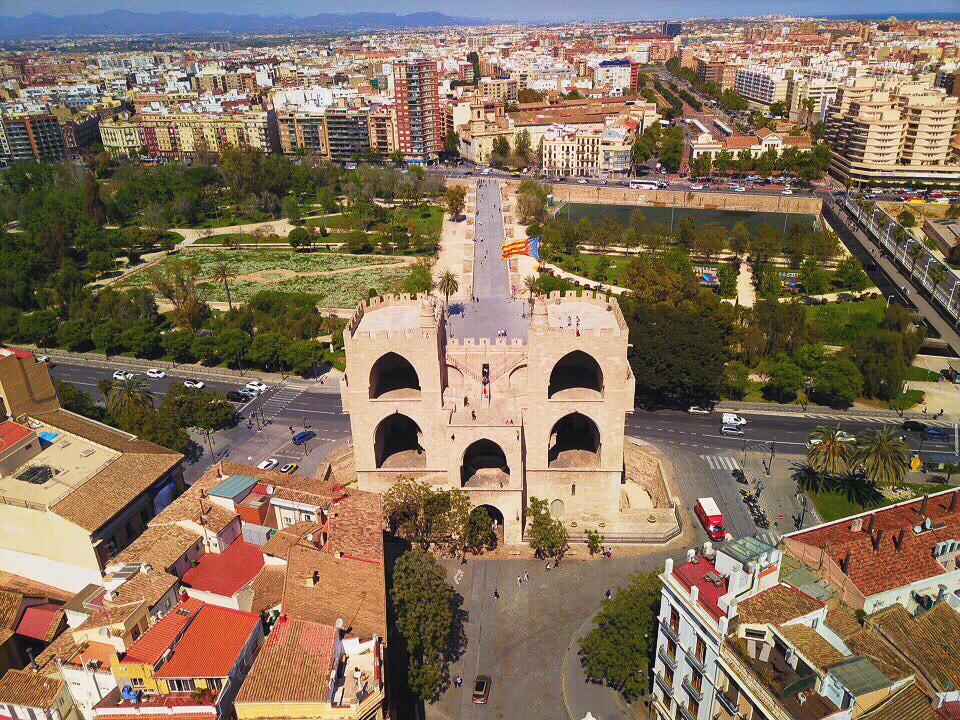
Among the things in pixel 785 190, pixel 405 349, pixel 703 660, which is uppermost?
pixel 405 349

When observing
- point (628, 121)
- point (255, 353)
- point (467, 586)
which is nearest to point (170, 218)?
point (255, 353)

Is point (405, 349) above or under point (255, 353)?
above

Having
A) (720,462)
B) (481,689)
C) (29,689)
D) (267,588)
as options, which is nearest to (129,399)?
(29,689)

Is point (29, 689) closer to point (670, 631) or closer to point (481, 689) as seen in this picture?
point (481, 689)

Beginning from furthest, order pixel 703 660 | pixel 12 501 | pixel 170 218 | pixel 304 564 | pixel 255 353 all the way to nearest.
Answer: pixel 170 218, pixel 255 353, pixel 12 501, pixel 304 564, pixel 703 660

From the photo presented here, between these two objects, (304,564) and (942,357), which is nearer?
(304,564)

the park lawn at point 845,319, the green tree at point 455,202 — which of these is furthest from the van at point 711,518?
the green tree at point 455,202

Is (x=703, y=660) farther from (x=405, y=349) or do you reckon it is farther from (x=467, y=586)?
(x=405, y=349)

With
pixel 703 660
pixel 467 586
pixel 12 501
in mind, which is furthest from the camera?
pixel 467 586
